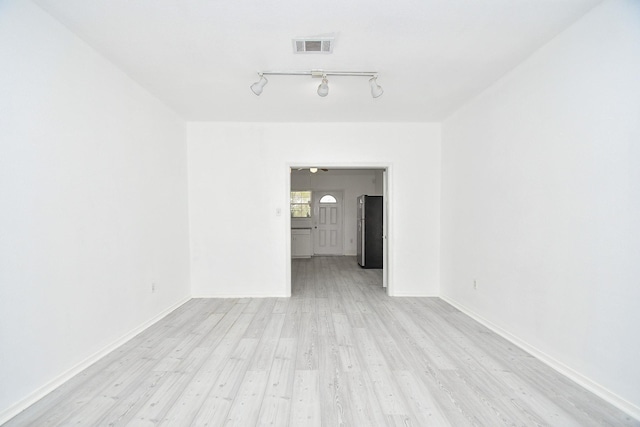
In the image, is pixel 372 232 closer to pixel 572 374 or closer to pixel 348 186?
pixel 348 186

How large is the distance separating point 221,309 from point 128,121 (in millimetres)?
2408

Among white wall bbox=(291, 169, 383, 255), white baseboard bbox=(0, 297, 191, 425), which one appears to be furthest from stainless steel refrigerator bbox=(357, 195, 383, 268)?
white baseboard bbox=(0, 297, 191, 425)

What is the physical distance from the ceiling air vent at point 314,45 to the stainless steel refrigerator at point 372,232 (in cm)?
447

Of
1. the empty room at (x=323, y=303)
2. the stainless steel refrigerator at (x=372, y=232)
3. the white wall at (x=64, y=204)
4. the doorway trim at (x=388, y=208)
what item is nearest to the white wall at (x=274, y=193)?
the doorway trim at (x=388, y=208)

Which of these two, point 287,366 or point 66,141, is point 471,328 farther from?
point 66,141

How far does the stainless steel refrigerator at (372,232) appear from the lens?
21.5 feet

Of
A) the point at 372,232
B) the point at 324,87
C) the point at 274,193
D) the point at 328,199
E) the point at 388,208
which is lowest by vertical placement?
the point at 372,232

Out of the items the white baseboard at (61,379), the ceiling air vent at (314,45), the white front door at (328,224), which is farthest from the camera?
the white front door at (328,224)

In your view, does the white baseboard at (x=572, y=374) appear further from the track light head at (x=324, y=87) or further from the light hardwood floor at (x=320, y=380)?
the track light head at (x=324, y=87)

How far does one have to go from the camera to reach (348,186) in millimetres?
8727

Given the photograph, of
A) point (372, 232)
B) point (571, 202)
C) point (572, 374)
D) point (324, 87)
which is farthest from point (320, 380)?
point (372, 232)

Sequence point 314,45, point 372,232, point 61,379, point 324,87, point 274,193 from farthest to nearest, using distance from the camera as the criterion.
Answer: point 372,232 < point 274,193 < point 324,87 < point 314,45 < point 61,379

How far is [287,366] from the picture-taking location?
226 cm

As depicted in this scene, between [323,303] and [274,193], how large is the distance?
5.68 ft
